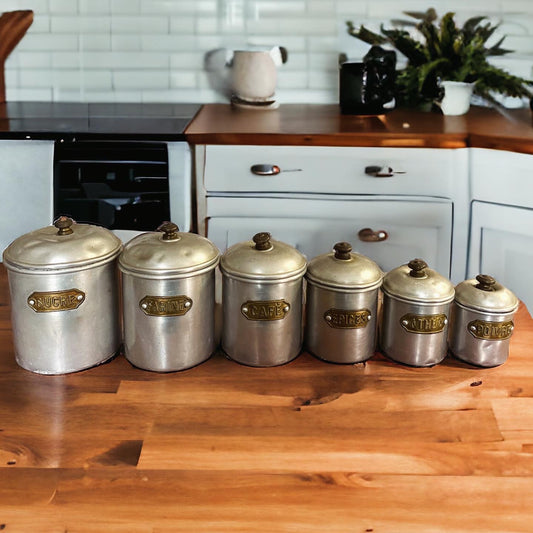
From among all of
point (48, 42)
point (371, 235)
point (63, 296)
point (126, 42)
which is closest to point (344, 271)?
point (63, 296)

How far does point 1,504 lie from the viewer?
892 millimetres

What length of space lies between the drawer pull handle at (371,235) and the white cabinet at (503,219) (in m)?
0.33

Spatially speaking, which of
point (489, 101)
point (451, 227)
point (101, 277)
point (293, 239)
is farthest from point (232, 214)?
point (101, 277)

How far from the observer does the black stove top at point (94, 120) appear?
2621 millimetres

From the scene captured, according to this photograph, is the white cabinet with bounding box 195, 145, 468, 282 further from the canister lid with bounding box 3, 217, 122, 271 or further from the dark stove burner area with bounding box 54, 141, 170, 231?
the canister lid with bounding box 3, 217, 122, 271

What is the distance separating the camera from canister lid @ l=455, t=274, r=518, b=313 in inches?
46.6

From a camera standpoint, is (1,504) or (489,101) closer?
(1,504)

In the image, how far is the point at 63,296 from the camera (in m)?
1.15

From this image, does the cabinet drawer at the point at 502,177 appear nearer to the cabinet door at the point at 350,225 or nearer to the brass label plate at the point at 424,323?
the cabinet door at the point at 350,225

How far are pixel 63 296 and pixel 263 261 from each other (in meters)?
0.32

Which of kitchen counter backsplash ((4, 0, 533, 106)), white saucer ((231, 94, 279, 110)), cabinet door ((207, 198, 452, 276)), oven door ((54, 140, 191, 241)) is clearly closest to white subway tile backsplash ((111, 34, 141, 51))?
kitchen counter backsplash ((4, 0, 533, 106))

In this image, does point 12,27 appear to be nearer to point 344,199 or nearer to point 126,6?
point 126,6

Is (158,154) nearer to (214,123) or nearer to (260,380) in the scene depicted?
(214,123)

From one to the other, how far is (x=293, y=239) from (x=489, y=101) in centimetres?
115
